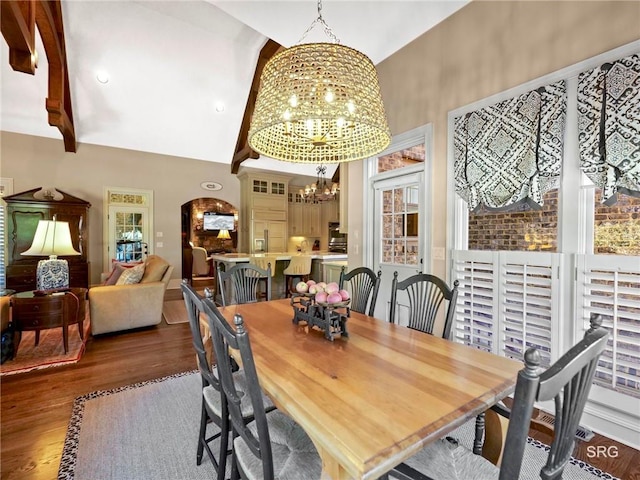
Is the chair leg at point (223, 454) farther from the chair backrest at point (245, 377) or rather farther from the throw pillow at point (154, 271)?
the throw pillow at point (154, 271)

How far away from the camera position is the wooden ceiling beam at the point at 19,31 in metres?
2.77

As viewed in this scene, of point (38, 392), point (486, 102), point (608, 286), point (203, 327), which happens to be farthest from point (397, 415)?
point (38, 392)

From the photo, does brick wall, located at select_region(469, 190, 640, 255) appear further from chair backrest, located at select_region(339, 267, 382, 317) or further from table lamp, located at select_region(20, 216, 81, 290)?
table lamp, located at select_region(20, 216, 81, 290)

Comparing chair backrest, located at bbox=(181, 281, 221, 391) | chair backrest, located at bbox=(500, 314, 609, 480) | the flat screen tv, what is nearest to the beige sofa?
chair backrest, located at bbox=(181, 281, 221, 391)

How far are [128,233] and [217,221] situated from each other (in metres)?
3.66

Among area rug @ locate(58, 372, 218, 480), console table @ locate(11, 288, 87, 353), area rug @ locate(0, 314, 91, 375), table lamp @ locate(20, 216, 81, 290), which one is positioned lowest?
area rug @ locate(58, 372, 218, 480)

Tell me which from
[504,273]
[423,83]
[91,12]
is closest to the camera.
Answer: [504,273]

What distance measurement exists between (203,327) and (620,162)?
2.78 metres

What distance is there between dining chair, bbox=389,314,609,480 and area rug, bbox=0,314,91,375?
138 inches

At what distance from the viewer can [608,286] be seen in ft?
6.32

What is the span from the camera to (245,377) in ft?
3.19

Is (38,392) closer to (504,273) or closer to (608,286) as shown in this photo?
(504,273)

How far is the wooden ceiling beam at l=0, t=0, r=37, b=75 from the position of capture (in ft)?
9.10

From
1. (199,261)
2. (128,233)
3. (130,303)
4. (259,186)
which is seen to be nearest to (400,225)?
(130,303)
